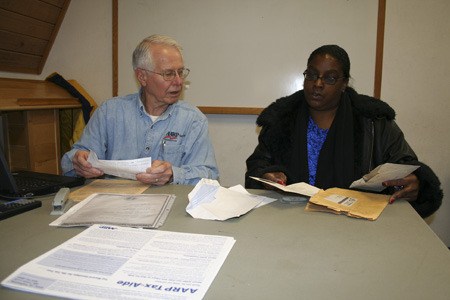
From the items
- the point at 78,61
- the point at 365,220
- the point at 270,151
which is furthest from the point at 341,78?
the point at 78,61

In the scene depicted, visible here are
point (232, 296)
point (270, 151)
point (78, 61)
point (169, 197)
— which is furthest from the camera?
point (78, 61)

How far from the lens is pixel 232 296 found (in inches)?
24.3

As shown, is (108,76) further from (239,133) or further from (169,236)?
(169,236)

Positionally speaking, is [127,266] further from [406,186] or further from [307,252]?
[406,186]

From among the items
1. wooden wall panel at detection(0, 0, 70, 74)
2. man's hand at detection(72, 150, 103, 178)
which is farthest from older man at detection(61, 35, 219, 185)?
wooden wall panel at detection(0, 0, 70, 74)

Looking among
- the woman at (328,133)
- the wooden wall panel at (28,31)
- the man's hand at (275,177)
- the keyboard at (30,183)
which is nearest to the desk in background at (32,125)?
the wooden wall panel at (28,31)

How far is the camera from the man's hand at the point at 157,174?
131 centimetres

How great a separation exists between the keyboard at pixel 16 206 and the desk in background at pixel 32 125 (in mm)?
1472

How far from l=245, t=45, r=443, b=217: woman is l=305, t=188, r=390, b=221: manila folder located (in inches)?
11.7

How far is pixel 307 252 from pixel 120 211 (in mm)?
554

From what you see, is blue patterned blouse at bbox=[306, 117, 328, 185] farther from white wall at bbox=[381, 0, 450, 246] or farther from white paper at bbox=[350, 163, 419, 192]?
white wall at bbox=[381, 0, 450, 246]

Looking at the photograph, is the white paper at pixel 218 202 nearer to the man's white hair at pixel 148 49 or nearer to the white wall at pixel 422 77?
the man's white hair at pixel 148 49

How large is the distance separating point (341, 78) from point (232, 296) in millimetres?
1344

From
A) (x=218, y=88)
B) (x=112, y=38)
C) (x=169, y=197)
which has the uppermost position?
(x=112, y=38)
